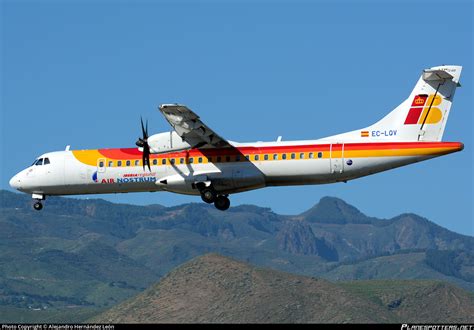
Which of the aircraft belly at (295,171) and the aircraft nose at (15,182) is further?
the aircraft nose at (15,182)

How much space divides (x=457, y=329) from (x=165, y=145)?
2980cm

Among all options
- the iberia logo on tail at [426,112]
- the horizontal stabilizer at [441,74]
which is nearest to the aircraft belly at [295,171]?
the iberia logo on tail at [426,112]

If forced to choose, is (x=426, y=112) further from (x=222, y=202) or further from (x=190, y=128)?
(x=190, y=128)

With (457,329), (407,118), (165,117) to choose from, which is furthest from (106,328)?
(407,118)

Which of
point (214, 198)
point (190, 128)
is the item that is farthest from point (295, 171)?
point (190, 128)

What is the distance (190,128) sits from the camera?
226 feet

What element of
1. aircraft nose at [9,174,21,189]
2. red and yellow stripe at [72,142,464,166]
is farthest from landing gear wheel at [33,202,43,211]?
red and yellow stripe at [72,142,464,166]

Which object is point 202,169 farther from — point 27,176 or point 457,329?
point 457,329

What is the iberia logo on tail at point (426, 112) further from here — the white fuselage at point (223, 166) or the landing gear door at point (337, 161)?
the landing gear door at point (337, 161)

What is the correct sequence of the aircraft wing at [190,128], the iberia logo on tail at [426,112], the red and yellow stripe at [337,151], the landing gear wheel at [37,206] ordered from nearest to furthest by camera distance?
the red and yellow stripe at [337,151]
the aircraft wing at [190,128]
the iberia logo on tail at [426,112]
the landing gear wheel at [37,206]

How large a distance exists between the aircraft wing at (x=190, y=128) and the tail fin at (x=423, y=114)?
7.73 metres

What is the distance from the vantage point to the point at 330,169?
67375 mm

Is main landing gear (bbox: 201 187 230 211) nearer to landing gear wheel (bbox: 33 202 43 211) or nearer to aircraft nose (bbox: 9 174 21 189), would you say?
landing gear wheel (bbox: 33 202 43 211)

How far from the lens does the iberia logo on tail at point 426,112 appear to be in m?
68.5
